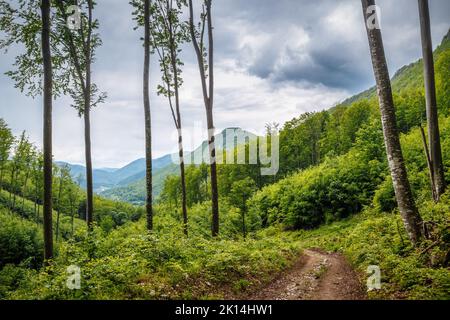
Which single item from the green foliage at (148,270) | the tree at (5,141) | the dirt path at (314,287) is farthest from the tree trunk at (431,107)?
the tree at (5,141)

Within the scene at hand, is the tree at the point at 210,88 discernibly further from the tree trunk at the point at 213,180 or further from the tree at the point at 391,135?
Answer: the tree at the point at 391,135

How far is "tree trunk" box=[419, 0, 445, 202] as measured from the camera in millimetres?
10719

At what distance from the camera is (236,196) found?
24.3m

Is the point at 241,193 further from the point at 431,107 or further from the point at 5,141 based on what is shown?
the point at 5,141

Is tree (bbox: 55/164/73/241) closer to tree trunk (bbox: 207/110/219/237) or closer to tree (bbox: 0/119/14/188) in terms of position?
tree (bbox: 0/119/14/188)

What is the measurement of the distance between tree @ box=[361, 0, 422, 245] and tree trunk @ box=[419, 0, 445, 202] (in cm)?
320

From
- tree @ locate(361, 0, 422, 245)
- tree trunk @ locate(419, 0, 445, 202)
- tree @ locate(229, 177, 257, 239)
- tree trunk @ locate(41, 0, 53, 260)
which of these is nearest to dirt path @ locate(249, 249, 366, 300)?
tree @ locate(361, 0, 422, 245)

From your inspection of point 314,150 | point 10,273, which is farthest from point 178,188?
point 10,273

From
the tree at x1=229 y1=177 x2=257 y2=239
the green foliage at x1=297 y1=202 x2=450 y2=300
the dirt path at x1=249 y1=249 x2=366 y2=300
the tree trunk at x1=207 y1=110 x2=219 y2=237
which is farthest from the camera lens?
the tree at x1=229 y1=177 x2=257 y2=239

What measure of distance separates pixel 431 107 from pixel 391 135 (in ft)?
15.2

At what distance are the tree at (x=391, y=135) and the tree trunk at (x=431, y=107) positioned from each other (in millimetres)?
3200

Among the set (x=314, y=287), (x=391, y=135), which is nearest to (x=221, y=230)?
(x=314, y=287)

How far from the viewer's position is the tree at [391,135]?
831 centimetres

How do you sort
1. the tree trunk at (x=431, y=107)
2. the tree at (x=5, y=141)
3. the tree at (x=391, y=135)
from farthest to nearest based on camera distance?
the tree at (x=5, y=141), the tree trunk at (x=431, y=107), the tree at (x=391, y=135)
